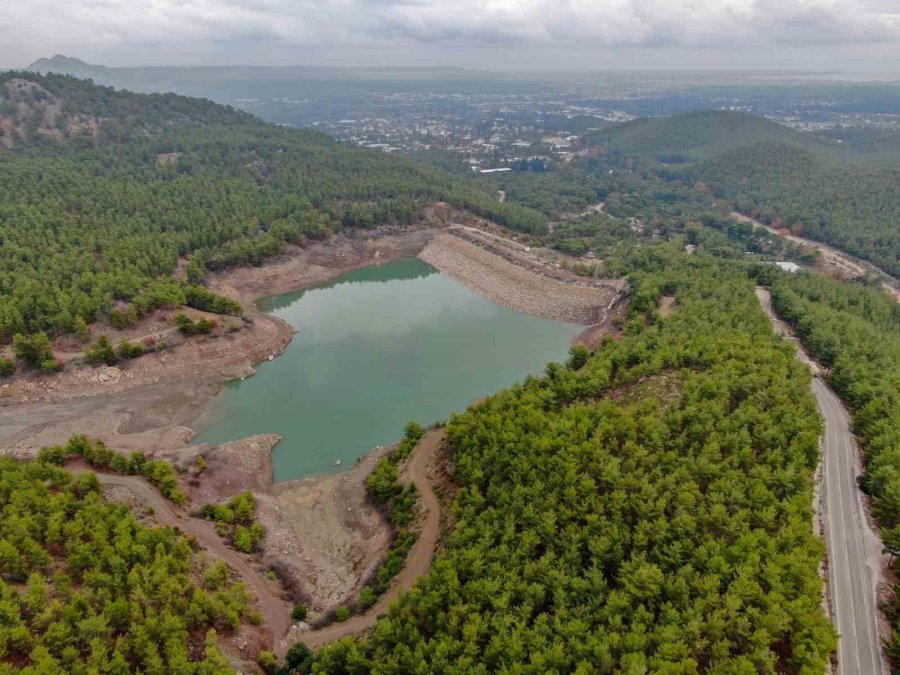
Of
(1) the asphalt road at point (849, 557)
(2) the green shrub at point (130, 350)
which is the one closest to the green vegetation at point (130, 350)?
(2) the green shrub at point (130, 350)

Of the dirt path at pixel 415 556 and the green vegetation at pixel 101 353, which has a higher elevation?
the green vegetation at pixel 101 353

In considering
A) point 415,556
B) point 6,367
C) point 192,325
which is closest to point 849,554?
point 415,556

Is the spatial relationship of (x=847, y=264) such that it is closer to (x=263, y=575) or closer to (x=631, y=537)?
(x=631, y=537)

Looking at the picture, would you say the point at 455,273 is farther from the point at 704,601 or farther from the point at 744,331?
the point at 704,601

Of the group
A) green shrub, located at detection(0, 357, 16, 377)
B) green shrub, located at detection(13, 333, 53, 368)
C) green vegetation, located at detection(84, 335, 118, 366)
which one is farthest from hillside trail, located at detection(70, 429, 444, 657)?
green shrub, located at detection(0, 357, 16, 377)

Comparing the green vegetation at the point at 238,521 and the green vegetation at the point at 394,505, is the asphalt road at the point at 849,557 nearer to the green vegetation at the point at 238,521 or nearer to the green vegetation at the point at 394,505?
the green vegetation at the point at 394,505

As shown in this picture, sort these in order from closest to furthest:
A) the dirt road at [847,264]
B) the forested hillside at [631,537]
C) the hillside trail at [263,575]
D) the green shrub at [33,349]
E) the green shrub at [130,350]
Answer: the forested hillside at [631,537]
the hillside trail at [263,575]
the green shrub at [33,349]
the green shrub at [130,350]
the dirt road at [847,264]
